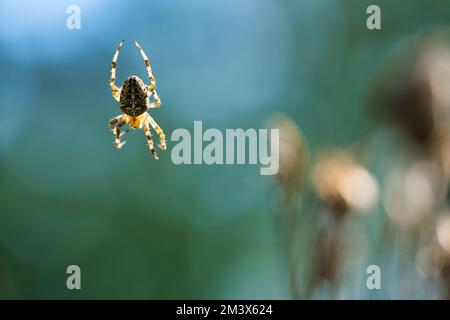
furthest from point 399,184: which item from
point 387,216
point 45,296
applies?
point 45,296

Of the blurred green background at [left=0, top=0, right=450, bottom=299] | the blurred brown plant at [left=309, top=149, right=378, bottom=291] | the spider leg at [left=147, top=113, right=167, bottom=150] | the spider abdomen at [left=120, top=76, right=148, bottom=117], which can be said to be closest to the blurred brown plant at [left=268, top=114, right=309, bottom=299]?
the blurred brown plant at [left=309, top=149, right=378, bottom=291]

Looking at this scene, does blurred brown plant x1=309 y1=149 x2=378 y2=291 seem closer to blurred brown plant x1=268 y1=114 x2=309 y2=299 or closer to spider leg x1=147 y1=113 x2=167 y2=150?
blurred brown plant x1=268 y1=114 x2=309 y2=299

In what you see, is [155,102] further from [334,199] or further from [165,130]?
[165,130]

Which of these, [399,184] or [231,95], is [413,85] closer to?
[399,184]

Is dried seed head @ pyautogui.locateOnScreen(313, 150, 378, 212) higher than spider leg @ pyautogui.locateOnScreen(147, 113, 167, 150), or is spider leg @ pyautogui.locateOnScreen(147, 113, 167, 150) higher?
spider leg @ pyautogui.locateOnScreen(147, 113, 167, 150)

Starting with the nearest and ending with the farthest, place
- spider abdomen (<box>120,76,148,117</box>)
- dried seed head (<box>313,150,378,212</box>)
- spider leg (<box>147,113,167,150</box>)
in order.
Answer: dried seed head (<box>313,150,378,212</box>) < spider abdomen (<box>120,76,148,117</box>) < spider leg (<box>147,113,167,150</box>)

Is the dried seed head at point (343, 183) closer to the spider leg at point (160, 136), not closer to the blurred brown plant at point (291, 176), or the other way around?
the blurred brown plant at point (291, 176)

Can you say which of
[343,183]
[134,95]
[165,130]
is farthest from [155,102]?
[165,130]
